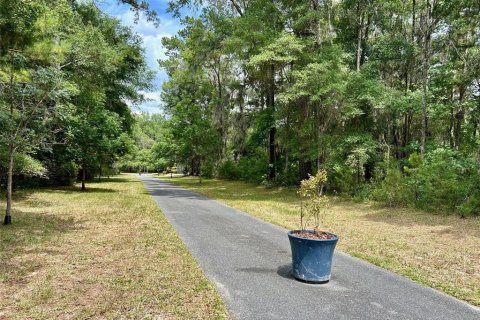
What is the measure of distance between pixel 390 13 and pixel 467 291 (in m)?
20.9

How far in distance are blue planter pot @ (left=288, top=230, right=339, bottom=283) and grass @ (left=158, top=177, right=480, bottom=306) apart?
152 cm

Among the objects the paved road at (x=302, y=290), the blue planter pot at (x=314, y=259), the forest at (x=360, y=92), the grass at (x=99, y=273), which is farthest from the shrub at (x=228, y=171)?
the blue planter pot at (x=314, y=259)

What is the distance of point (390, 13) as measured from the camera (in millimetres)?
22109

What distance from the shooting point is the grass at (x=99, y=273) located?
161 inches

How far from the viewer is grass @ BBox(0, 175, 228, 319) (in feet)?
13.4

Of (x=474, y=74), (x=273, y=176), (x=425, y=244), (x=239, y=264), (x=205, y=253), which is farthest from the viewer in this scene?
(x=273, y=176)

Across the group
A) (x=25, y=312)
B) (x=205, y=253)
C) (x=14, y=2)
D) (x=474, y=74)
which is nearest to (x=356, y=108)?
(x=474, y=74)

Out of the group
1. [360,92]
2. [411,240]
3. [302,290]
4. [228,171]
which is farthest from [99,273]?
[228,171]

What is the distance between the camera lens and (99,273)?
5.42 m

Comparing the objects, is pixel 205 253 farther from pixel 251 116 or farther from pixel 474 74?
pixel 251 116

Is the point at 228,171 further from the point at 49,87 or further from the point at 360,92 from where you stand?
the point at 49,87

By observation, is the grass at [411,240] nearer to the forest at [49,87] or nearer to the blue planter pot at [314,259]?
the blue planter pot at [314,259]

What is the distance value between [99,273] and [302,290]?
2963 millimetres

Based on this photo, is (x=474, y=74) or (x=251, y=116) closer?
(x=474, y=74)
